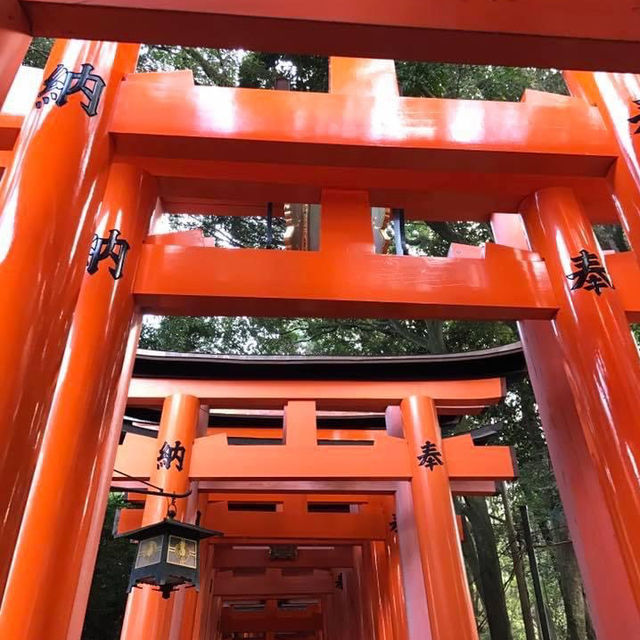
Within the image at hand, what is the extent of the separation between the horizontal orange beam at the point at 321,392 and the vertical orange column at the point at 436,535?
0.25 m

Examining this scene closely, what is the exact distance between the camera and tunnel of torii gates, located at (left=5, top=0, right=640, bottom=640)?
200cm

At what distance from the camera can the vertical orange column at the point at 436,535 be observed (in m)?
5.34

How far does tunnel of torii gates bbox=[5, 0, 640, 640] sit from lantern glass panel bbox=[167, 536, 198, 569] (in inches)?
6.4

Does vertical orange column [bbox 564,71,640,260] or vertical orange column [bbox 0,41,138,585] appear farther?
vertical orange column [bbox 564,71,640,260]

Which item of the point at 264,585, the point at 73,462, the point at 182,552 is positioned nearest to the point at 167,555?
the point at 182,552

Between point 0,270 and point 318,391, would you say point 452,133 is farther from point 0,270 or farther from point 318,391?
point 318,391

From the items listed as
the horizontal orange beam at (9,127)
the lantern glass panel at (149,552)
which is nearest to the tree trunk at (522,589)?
the lantern glass panel at (149,552)

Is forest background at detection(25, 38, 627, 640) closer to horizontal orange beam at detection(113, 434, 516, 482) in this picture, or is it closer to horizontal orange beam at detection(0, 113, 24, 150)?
horizontal orange beam at detection(113, 434, 516, 482)

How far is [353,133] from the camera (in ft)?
11.2

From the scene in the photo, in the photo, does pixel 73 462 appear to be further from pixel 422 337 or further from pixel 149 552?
pixel 422 337

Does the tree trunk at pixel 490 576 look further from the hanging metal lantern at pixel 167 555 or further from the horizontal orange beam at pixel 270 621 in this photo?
the hanging metal lantern at pixel 167 555

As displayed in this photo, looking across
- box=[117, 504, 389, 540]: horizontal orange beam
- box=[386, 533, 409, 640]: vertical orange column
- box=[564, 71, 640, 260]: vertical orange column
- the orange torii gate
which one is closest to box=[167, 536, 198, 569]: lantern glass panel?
the orange torii gate

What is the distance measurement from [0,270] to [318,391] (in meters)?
5.09

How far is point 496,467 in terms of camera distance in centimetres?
661
